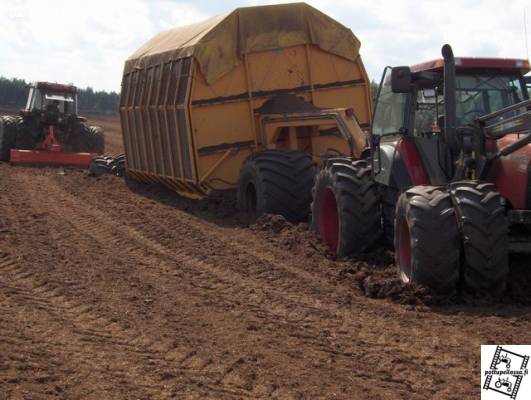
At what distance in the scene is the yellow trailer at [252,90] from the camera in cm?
1238

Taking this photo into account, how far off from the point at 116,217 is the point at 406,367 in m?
7.79

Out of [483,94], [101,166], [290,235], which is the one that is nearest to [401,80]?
[483,94]

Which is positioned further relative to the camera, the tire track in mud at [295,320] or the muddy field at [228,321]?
the tire track in mud at [295,320]

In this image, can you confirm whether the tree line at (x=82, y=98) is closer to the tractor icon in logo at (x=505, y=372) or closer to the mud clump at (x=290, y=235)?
the mud clump at (x=290, y=235)

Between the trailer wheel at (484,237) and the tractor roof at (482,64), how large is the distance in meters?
1.48

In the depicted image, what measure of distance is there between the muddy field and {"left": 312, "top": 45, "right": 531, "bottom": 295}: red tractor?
0.93 ft

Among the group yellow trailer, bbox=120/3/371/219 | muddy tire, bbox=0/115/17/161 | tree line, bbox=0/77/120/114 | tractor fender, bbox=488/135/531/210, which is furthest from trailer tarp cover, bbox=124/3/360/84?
tree line, bbox=0/77/120/114

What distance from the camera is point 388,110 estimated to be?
828 cm

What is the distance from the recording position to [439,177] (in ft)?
24.3

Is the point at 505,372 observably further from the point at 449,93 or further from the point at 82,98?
the point at 82,98

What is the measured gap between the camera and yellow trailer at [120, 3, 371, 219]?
12.4 m

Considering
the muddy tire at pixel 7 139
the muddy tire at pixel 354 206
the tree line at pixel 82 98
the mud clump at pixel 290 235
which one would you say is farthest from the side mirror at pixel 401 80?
the tree line at pixel 82 98

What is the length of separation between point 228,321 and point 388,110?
3221 millimetres

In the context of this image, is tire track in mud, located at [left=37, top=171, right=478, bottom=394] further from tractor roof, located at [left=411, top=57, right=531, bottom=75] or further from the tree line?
the tree line
